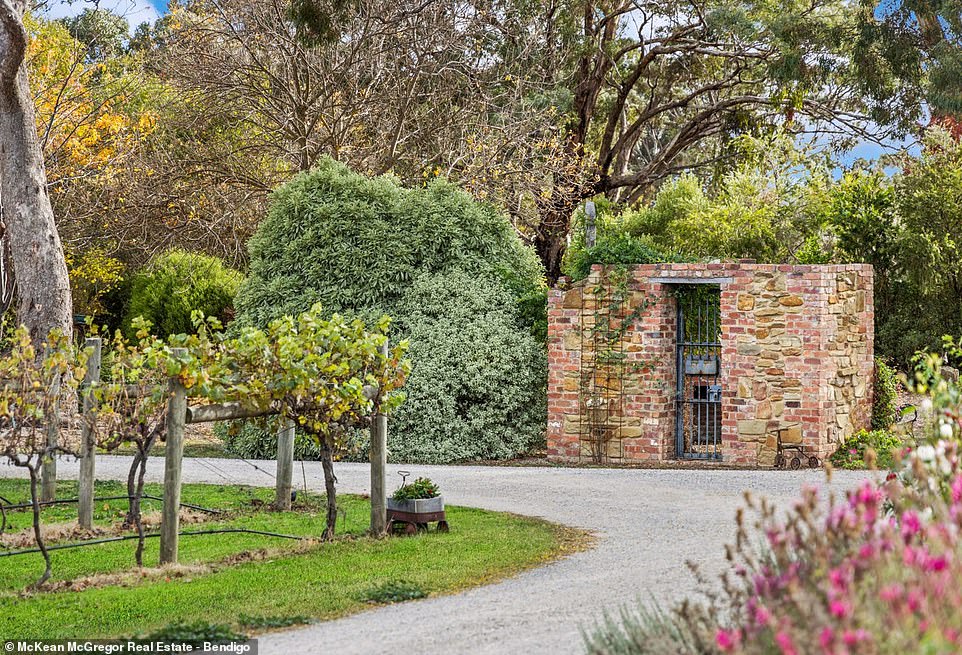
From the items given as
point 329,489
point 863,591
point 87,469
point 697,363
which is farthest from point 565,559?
point 697,363

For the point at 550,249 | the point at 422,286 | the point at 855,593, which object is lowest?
the point at 855,593

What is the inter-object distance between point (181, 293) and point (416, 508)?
588 inches

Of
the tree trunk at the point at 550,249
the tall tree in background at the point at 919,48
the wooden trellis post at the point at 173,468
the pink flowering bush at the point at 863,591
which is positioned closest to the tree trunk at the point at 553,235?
the tree trunk at the point at 550,249

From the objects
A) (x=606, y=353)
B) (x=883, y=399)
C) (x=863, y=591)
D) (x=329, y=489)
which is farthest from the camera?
(x=883, y=399)

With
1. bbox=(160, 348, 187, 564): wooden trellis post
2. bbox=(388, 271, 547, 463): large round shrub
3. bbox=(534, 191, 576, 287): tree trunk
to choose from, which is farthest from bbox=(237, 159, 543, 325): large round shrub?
bbox=(160, 348, 187, 564): wooden trellis post

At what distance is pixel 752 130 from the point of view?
78.2ft

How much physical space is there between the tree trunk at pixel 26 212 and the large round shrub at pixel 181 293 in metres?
7.74

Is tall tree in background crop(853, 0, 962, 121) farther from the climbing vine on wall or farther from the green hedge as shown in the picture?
the climbing vine on wall

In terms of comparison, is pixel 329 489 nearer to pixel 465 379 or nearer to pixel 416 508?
pixel 416 508

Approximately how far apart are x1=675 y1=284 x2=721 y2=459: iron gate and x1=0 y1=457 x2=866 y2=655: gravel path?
174 cm

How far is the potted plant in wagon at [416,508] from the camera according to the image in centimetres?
888

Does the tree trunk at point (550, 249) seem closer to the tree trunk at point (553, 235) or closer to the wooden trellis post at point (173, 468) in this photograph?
the tree trunk at point (553, 235)

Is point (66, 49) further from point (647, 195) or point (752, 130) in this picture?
point (647, 195)

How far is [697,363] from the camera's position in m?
14.8
